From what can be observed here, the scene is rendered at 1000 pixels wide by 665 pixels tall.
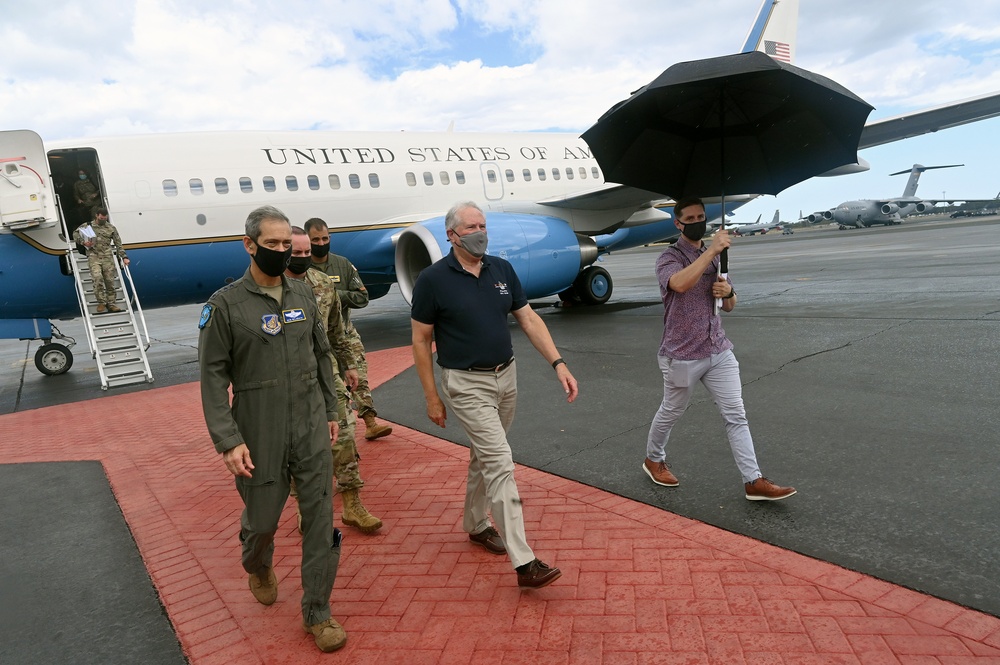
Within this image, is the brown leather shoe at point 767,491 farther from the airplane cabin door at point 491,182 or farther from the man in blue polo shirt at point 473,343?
the airplane cabin door at point 491,182

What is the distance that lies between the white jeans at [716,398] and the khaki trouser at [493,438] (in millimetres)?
1145

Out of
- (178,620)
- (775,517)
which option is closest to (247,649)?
(178,620)

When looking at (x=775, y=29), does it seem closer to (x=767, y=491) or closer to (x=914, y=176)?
(x=767, y=491)

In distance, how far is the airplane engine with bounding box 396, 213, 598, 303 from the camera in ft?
34.7

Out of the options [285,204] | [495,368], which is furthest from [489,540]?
[285,204]

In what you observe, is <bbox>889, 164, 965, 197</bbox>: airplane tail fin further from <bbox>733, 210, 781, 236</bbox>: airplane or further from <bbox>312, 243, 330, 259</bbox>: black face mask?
<bbox>312, 243, 330, 259</bbox>: black face mask

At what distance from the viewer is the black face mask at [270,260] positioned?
9.23ft

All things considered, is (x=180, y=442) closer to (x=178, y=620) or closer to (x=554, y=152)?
(x=178, y=620)

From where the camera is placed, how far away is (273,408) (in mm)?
2814

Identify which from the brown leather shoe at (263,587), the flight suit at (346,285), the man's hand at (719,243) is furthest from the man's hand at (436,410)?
the man's hand at (719,243)

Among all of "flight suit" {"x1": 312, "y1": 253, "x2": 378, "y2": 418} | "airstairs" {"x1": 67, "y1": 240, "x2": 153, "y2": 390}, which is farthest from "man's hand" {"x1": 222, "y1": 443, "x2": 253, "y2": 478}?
"airstairs" {"x1": 67, "y1": 240, "x2": 153, "y2": 390}

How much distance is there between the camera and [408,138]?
43.1 feet

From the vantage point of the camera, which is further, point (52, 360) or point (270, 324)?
point (52, 360)

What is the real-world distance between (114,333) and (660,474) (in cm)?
909
